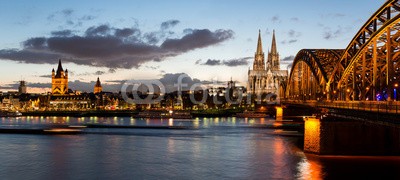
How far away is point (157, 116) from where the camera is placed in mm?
161375

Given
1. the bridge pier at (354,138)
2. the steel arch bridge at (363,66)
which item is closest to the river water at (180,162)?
the bridge pier at (354,138)

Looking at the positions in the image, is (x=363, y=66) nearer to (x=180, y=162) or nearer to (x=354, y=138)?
(x=354, y=138)

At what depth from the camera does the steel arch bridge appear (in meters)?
43.0

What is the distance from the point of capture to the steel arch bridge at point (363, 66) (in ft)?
141

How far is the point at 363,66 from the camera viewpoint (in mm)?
50562

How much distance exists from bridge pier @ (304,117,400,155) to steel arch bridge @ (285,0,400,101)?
3.24 metres

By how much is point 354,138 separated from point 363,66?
10.3 metres

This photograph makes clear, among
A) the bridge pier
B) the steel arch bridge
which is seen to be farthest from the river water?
the steel arch bridge

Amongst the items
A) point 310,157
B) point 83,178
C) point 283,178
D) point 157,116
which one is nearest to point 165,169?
point 83,178

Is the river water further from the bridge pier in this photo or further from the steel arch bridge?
the steel arch bridge

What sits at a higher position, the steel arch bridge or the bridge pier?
the steel arch bridge

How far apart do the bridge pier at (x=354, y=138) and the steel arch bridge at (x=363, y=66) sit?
324 cm

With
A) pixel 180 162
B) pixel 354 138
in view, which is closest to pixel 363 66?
pixel 354 138

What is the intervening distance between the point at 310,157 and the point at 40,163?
23.9m
